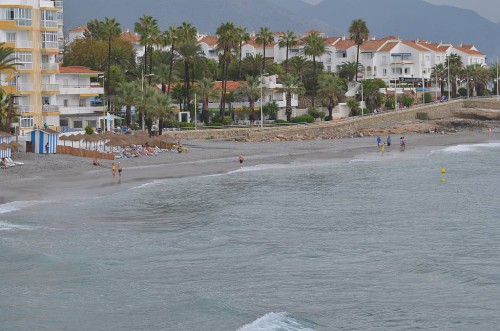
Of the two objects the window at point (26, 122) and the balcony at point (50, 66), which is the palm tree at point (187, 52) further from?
the window at point (26, 122)

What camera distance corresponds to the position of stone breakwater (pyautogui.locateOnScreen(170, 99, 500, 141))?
90938 millimetres

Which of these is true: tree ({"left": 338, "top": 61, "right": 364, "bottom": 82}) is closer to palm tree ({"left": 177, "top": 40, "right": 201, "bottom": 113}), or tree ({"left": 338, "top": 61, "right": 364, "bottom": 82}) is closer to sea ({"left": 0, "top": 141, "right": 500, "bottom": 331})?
palm tree ({"left": 177, "top": 40, "right": 201, "bottom": 113})

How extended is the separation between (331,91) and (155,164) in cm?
4307

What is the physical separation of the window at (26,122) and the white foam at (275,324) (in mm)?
58185

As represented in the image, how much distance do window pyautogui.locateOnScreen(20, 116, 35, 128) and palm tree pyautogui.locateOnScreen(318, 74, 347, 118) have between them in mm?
37863

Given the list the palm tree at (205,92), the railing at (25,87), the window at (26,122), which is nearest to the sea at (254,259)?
the window at (26,122)

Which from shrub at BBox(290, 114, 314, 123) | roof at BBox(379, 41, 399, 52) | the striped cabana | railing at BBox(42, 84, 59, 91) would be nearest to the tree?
roof at BBox(379, 41, 399, 52)

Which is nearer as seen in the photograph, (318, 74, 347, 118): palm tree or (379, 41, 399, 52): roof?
(318, 74, 347, 118): palm tree

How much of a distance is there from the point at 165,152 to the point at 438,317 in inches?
2027

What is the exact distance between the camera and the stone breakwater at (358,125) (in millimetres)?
90938

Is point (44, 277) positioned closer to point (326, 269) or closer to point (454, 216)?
point (326, 269)

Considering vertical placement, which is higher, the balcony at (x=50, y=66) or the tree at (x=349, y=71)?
the tree at (x=349, y=71)

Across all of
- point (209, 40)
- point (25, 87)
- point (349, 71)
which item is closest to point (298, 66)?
point (349, 71)

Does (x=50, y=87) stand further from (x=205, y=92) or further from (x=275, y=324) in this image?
(x=275, y=324)
